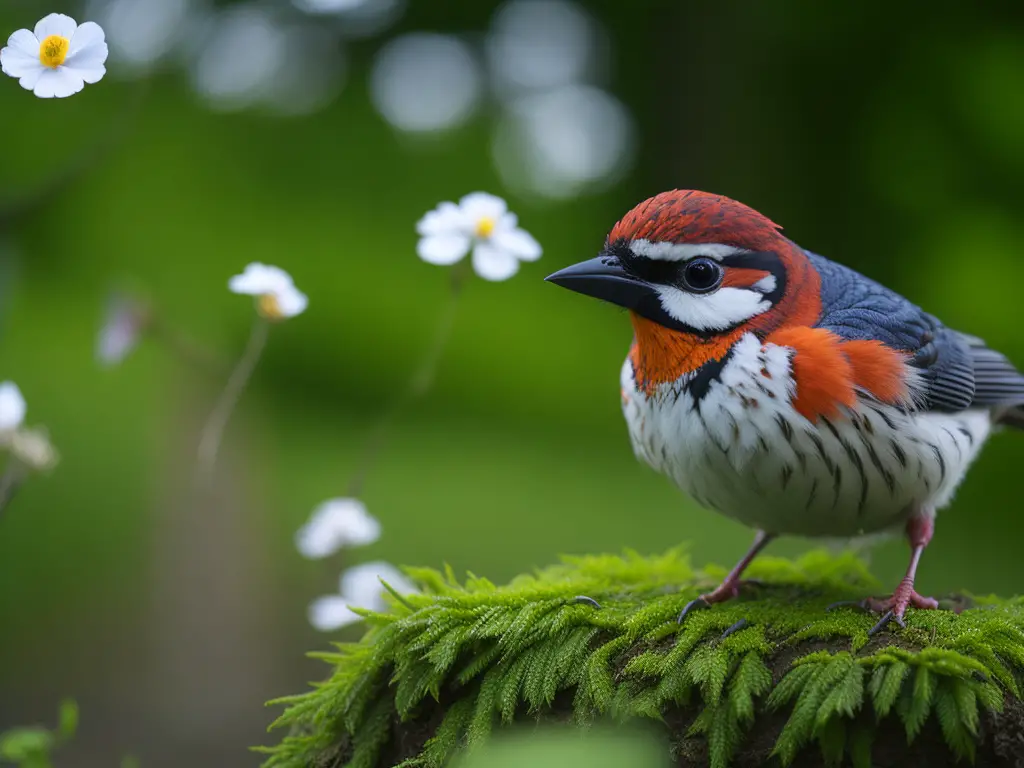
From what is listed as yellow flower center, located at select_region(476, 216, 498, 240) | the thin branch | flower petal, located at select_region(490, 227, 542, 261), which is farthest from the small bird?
the thin branch

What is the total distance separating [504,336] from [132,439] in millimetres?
3073

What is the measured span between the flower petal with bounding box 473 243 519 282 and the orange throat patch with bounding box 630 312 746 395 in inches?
15.0

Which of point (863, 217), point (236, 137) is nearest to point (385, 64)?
point (236, 137)

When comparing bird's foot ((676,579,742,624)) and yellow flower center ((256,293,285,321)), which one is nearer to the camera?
yellow flower center ((256,293,285,321))

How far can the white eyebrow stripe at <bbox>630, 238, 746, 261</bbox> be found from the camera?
2.87 m

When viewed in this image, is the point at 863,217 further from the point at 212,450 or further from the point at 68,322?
the point at 212,450

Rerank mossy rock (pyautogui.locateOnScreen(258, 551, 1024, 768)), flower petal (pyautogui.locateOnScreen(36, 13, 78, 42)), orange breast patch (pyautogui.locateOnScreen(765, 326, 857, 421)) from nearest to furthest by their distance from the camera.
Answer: flower petal (pyautogui.locateOnScreen(36, 13, 78, 42)), mossy rock (pyautogui.locateOnScreen(258, 551, 1024, 768)), orange breast patch (pyautogui.locateOnScreen(765, 326, 857, 421))

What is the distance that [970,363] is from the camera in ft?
11.2

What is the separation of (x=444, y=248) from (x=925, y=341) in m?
1.50

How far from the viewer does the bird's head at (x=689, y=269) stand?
113 inches

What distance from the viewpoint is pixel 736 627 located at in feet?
9.23

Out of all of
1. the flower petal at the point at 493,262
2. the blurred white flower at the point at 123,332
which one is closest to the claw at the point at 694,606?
the flower petal at the point at 493,262

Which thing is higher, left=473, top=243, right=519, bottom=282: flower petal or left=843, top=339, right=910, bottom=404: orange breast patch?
left=473, top=243, right=519, bottom=282: flower petal

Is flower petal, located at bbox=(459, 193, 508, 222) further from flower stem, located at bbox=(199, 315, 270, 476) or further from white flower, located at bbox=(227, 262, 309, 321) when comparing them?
flower stem, located at bbox=(199, 315, 270, 476)
